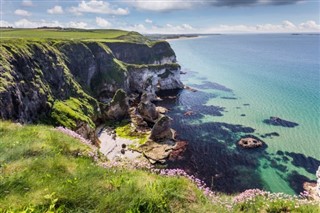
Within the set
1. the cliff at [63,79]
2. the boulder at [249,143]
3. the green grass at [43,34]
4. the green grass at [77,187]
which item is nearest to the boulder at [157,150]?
the cliff at [63,79]

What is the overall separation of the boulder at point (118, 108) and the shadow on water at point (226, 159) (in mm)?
13577

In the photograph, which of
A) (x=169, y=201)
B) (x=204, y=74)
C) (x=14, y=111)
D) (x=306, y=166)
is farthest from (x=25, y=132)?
(x=204, y=74)

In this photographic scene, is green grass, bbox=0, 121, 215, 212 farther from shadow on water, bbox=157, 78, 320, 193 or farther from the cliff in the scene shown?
the cliff

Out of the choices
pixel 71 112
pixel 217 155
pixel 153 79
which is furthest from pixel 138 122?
pixel 153 79

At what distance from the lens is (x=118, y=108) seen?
228 feet

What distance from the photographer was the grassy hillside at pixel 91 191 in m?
8.20

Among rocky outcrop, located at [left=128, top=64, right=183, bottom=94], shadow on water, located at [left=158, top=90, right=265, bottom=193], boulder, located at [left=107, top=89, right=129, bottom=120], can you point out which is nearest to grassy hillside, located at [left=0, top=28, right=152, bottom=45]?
rocky outcrop, located at [left=128, top=64, right=183, bottom=94]

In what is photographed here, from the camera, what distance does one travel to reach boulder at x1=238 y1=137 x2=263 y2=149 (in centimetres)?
5492

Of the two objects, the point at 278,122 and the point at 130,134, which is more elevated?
the point at 278,122

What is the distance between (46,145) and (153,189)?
6598 millimetres

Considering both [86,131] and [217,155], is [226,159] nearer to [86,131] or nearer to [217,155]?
[217,155]

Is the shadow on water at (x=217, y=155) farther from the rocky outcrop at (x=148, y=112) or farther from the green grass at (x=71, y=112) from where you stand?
the green grass at (x=71, y=112)

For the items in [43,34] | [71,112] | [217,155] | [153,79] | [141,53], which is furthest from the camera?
[141,53]

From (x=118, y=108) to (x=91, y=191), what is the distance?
61234 mm
